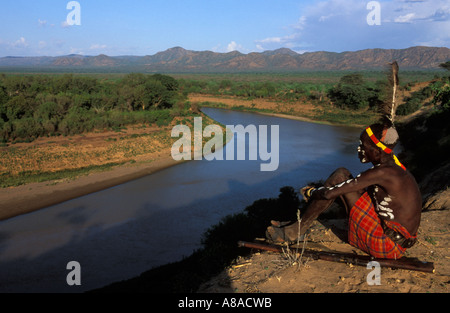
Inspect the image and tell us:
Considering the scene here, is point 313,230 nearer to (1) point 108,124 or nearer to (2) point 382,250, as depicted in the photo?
(2) point 382,250

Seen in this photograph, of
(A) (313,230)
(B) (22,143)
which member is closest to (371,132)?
(A) (313,230)

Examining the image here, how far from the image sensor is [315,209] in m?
3.47

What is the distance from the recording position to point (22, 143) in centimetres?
1934

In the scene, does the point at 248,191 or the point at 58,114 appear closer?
the point at 248,191

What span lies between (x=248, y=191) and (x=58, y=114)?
16.1 metres

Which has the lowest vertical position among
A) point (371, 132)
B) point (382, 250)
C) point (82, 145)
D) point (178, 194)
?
point (178, 194)

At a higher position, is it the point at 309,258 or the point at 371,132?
the point at 371,132

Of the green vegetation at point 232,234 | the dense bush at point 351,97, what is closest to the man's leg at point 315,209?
the green vegetation at point 232,234

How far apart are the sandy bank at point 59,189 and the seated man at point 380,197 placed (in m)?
13.2

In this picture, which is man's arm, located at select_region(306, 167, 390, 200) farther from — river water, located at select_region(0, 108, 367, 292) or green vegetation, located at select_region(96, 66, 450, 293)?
river water, located at select_region(0, 108, 367, 292)

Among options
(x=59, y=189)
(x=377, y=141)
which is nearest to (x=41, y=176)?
(x=59, y=189)

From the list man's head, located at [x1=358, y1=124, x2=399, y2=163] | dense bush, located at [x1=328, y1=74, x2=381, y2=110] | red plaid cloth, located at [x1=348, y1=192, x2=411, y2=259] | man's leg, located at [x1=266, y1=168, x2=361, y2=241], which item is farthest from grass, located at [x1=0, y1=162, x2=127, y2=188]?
dense bush, located at [x1=328, y1=74, x2=381, y2=110]

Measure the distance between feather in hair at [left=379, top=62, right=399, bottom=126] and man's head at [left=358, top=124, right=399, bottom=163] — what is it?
0.31 ft
